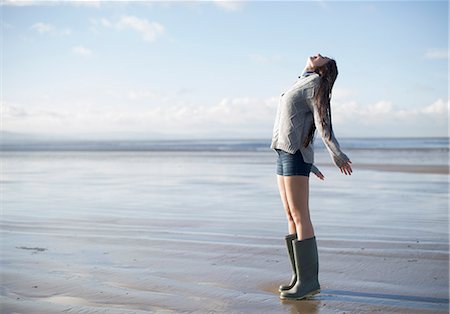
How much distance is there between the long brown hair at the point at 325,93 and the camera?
429cm

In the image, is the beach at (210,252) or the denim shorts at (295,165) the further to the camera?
the denim shorts at (295,165)

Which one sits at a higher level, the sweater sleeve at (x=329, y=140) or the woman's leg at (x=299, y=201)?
the sweater sleeve at (x=329, y=140)

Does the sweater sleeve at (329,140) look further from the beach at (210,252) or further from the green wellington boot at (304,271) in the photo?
the beach at (210,252)

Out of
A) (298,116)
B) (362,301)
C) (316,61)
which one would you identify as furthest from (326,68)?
(362,301)

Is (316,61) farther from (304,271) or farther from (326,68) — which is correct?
(304,271)

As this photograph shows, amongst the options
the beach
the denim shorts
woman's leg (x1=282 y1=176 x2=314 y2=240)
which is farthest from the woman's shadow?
the denim shorts

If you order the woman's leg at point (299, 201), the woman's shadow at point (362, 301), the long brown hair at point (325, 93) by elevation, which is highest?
the long brown hair at point (325, 93)

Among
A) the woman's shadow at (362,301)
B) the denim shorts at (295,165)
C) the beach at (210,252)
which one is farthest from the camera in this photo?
the denim shorts at (295,165)

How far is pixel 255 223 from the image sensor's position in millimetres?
7750

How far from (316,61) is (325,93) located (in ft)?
0.98

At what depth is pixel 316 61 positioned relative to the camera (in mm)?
4457

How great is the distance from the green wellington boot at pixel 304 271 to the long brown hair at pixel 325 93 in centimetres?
83

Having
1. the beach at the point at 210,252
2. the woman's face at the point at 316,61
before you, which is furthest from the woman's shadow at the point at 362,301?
the woman's face at the point at 316,61

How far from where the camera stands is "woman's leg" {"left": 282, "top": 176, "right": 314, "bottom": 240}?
4477 millimetres
